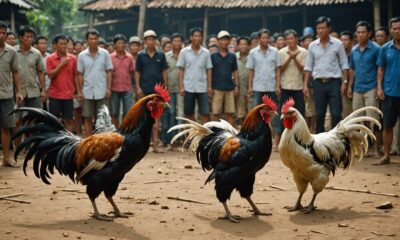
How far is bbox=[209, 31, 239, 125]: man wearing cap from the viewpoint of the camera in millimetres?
10438

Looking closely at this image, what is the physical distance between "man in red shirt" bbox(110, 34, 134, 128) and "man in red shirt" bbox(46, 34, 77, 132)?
723mm

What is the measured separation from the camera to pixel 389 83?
843cm

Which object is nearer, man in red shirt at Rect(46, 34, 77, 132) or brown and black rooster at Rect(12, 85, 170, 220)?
brown and black rooster at Rect(12, 85, 170, 220)

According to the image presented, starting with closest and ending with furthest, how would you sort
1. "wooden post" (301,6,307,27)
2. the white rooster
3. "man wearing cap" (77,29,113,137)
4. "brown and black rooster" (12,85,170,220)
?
"brown and black rooster" (12,85,170,220) < the white rooster < "man wearing cap" (77,29,113,137) < "wooden post" (301,6,307,27)

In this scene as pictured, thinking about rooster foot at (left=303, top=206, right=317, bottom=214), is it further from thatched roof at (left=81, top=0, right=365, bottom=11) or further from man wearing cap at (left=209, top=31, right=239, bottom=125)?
thatched roof at (left=81, top=0, right=365, bottom=11)

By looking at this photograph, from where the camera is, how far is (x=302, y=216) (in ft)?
18.9

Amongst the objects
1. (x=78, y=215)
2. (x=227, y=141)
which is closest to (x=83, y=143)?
(x=78, y=215)

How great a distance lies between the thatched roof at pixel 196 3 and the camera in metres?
17.4

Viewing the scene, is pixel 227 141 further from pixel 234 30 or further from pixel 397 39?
pixel 234 30

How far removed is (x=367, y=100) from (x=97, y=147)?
5.37 meters

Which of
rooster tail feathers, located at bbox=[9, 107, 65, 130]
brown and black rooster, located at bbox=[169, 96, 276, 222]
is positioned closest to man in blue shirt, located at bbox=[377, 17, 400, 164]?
brown and black rooster, located at bbox=[169, 96, 276, 222]

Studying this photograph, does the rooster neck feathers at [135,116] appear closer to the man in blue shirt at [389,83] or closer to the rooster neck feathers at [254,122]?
the rooster neck feathers at [254,122]

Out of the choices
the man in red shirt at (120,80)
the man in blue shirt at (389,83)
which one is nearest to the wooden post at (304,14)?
the man in red shirt at (120,80)

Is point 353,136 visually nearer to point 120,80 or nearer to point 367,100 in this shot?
point 367,100
